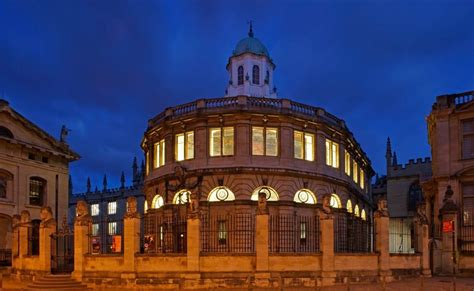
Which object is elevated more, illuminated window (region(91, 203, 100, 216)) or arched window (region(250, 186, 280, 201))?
arched window (region(250, 186, 280, 201))

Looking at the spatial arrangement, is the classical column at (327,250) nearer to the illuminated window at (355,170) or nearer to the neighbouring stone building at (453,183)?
the neighbouring stone building at (453,183)

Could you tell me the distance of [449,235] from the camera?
3256 cm

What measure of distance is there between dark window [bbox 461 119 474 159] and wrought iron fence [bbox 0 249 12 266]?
3020 centimetres

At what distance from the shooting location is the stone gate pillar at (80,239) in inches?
1111

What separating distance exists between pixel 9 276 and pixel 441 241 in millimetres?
25859

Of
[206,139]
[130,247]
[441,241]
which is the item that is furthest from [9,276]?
[441,241]

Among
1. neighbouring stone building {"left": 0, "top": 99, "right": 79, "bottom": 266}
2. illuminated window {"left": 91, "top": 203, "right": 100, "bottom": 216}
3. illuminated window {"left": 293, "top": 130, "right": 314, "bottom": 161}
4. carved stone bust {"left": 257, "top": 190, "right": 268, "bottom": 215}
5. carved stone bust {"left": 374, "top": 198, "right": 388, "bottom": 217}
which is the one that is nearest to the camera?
carved stone bust {"left": 257, "top": 190, "right": 268, "bottom": 215}

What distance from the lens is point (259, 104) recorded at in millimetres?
41062

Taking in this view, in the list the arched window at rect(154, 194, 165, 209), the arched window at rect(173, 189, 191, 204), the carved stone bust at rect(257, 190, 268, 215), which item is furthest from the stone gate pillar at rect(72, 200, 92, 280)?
the arched window at rect(154, 194, 165, 209)

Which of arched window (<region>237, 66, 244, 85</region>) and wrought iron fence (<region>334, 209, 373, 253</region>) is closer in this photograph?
wrought iron fence (<region>334, 209, 373, 253</region>)

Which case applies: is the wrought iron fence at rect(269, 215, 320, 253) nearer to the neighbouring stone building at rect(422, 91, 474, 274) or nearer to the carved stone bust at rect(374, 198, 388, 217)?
the neighbouring stone building at rect(422, 91, 474, 274)

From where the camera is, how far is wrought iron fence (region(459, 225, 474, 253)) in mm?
32656

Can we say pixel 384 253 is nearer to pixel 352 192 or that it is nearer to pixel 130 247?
pixel 130 247

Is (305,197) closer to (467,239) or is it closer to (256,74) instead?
(467,239)
